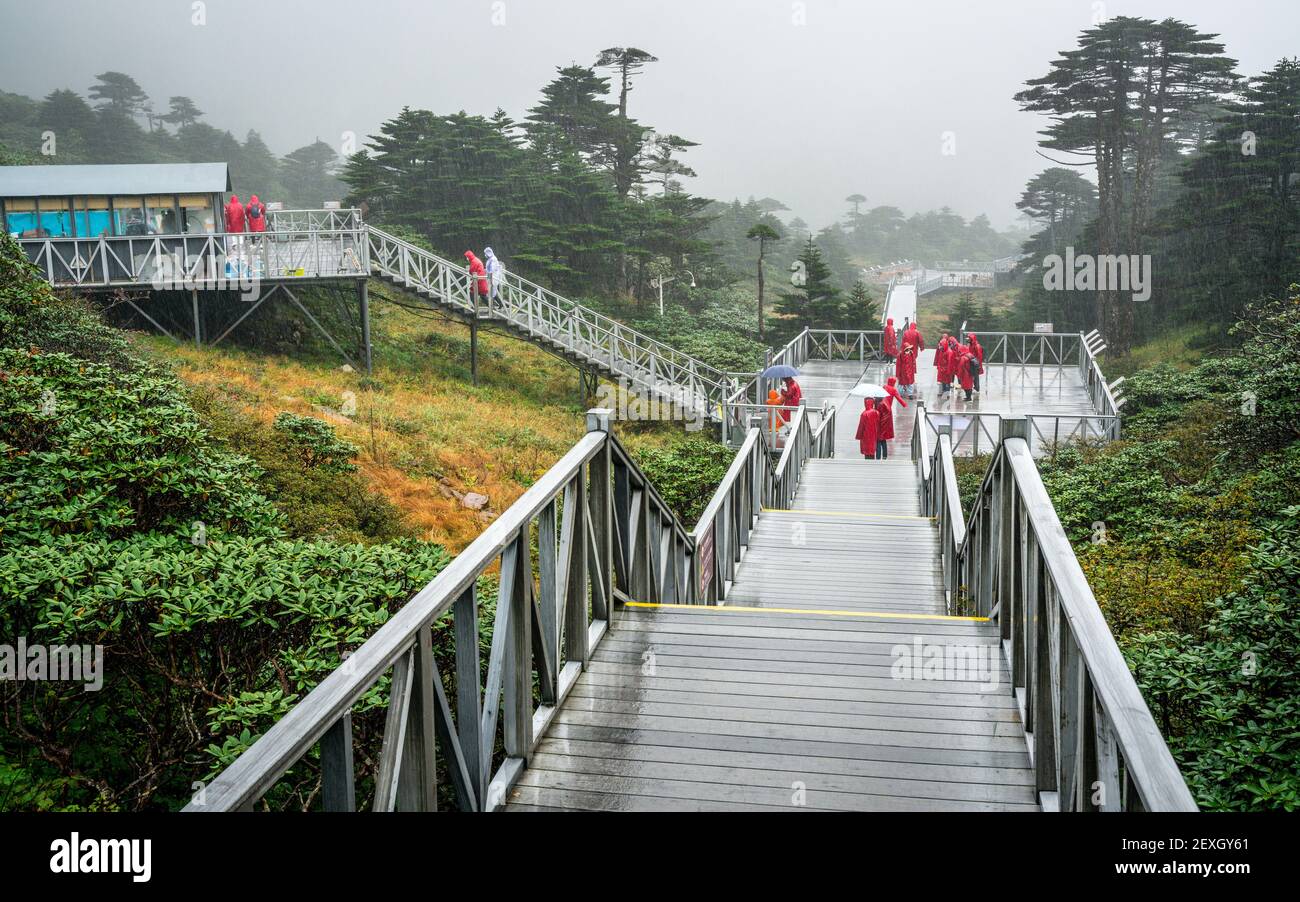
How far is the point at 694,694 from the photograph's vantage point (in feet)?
14.5

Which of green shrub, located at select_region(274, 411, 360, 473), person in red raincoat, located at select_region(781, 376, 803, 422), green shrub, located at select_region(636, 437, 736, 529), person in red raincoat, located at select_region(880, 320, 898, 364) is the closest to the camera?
green shrub, located at select_region(274, 411, 360, 473)

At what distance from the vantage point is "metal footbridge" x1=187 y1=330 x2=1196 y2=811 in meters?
2.73

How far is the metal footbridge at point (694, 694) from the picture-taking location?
8.95ft

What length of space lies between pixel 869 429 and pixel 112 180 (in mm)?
16181

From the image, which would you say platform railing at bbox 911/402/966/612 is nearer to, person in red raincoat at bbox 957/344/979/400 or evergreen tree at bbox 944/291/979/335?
person in red raincoat at bbox 957/344/979/400

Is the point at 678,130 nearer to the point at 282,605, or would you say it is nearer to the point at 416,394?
the point at 416,394

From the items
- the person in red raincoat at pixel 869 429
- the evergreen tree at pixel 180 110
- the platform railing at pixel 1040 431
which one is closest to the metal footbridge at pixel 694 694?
the person in red raincoat at pixel 869 429

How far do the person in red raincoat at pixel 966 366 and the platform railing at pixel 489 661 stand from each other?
58.1 feet

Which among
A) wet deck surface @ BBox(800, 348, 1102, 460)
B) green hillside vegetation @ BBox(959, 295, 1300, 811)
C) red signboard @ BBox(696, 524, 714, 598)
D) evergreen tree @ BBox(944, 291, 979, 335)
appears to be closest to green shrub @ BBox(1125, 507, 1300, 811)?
green hillside vegetation @ BBox(959, 295, 1300, 811)

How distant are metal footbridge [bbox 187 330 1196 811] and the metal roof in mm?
19417

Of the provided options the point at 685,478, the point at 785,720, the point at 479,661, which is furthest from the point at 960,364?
the point at 479,661

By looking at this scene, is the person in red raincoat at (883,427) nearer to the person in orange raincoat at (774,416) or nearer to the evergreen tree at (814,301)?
the person in orange raincoat at (774,416)

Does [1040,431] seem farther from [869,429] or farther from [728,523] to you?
[728,523]

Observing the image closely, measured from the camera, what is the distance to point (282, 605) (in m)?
5.30
